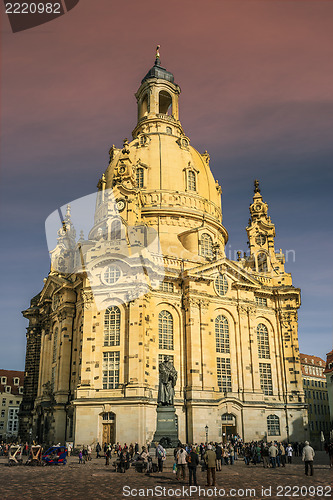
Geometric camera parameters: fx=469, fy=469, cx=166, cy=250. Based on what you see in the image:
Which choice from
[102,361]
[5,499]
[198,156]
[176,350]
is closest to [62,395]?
[102,361]

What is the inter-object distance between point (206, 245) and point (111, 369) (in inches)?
918

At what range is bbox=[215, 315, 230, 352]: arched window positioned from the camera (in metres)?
54.1

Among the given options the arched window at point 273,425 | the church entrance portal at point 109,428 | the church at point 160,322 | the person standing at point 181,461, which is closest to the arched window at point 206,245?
the church at point 160,322

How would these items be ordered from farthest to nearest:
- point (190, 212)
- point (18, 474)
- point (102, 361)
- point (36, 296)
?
point (36, 296), point (190, 212), point (102, 361), point (18, 474)

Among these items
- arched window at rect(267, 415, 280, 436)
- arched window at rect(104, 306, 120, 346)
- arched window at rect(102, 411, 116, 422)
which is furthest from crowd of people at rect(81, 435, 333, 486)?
arched window at rect(104, 306, 120, 346)

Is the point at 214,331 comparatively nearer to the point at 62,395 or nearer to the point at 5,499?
the point at 62,395

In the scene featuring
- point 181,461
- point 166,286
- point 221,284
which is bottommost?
point 181,461

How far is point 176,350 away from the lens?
51.4 meters

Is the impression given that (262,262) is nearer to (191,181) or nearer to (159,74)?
(191,181)

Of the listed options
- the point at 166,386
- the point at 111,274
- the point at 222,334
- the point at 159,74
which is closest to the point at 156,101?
the point at 159,74

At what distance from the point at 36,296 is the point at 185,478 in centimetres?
5181

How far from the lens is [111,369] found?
4722cm

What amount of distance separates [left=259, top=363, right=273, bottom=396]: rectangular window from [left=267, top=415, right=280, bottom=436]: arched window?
2.73m

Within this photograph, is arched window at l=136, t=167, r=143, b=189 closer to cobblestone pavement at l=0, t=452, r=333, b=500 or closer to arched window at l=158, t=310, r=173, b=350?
arched window at l=158, t=310, r=173, b=350
